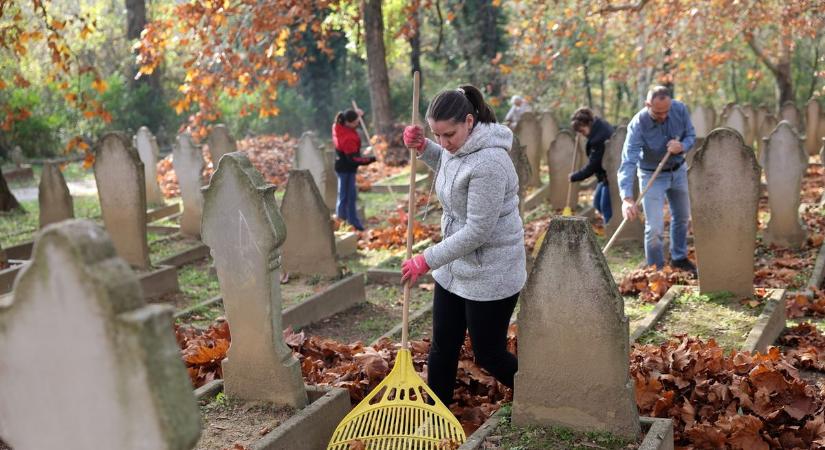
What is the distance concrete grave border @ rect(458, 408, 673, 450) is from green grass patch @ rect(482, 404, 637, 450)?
0.13ft

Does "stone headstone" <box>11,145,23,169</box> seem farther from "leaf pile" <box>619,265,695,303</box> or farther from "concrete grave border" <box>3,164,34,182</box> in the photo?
"leaf pile" <box>619,265,695,303</box>

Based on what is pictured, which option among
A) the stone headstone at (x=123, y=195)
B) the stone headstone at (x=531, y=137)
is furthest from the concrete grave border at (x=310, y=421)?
the stone headstone at (x=531, y=137)

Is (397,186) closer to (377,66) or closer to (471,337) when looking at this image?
(377,66)

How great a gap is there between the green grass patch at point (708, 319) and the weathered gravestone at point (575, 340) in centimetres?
210

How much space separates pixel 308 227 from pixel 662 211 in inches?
137

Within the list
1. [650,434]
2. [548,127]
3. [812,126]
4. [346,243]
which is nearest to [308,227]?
[346,243]

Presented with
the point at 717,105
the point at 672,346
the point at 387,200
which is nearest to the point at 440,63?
A: the point at 717,105

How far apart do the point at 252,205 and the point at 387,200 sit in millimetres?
10950

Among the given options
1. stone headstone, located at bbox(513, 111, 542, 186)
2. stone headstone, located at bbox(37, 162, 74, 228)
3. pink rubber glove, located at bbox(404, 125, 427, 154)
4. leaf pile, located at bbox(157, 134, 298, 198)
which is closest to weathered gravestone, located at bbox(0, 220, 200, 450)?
pink rubber glove, located at bbox(404, 125, 427, 154)

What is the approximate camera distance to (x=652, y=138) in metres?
7.94

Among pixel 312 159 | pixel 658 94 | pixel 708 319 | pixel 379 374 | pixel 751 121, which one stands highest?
pixel 658 94

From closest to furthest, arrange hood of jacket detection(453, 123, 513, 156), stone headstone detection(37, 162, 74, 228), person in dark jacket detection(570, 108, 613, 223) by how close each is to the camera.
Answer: hood of jacket detection(453, 123, 513, 156) < person in dark jacket detection(570, 108, 613, 223) < stone headstone detection(37, 162, 74, 228)

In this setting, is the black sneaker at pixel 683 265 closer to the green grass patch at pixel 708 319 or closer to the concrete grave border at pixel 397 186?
the green grass patch at pixel 708 319

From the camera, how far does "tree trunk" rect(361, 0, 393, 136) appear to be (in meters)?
19.4
